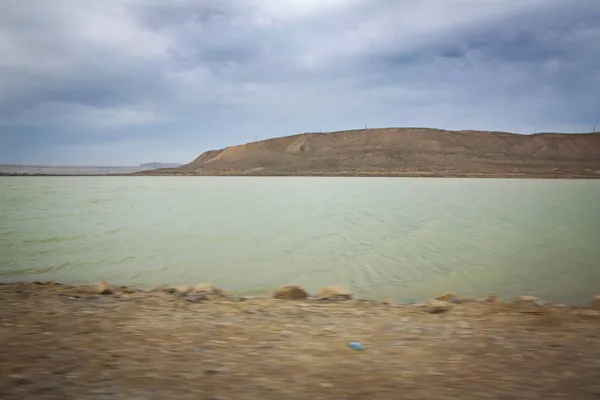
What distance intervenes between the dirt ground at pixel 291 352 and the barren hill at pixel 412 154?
104 meters

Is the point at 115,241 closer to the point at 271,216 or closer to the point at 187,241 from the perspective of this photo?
the point at 187,241

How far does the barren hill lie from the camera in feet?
400

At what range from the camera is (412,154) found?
13788cm

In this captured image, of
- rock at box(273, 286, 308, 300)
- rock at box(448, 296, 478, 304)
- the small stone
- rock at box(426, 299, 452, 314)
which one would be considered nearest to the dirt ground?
rock at box(426, 299, 452, 314)

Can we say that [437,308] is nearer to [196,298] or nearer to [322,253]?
[196,298]

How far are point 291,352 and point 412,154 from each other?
140057mm

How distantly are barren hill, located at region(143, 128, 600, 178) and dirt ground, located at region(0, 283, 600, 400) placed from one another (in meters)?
104

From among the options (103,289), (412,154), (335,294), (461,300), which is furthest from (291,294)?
(412,154)

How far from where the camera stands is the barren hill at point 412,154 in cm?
12188

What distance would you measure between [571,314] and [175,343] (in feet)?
16.3

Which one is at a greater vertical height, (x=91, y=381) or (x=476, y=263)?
(x=91, y=381)

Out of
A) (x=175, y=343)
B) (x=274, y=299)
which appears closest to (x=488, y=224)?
(x=274, y=299)

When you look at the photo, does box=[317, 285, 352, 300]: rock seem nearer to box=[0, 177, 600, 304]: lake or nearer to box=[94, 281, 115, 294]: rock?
box=[0, 177, 600, 304]: lake

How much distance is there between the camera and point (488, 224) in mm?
18125
